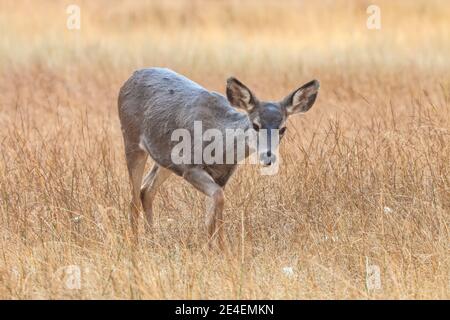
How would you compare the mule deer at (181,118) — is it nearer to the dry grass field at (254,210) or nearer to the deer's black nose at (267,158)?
the deer's black nose at (267,158)

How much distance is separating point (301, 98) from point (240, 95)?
487 mm

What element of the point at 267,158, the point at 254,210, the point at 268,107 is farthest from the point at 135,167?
the point at 267,158

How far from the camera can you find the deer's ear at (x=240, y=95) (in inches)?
323

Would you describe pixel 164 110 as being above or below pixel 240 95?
below

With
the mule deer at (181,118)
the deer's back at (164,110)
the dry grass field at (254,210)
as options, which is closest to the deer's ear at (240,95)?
the mule deer at (181,118)

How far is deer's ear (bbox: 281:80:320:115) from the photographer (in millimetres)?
8352

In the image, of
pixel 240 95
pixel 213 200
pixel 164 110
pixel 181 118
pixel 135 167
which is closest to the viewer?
pixel 213 200

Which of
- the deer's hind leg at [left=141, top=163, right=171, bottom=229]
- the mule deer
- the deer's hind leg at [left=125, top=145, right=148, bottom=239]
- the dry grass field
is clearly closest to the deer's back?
the mule deer

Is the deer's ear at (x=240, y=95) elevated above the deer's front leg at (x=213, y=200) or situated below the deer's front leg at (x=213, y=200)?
above

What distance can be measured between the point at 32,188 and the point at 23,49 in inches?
388

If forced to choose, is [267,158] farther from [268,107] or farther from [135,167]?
[135,167]

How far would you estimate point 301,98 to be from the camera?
333 inches

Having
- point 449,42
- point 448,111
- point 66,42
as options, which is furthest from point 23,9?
point 448,111
